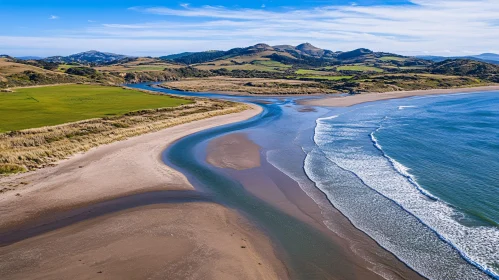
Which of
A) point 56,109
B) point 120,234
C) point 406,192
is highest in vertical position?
point 56,109

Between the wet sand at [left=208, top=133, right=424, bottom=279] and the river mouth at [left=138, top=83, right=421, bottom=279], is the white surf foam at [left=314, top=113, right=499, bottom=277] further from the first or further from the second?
the wet sand at [left=208, top=133, right=424, bottom=279]

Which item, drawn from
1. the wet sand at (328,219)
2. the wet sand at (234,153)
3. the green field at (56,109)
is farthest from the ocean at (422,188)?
the green field at (56,109)

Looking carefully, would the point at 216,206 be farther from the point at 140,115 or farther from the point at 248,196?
the point at 140,115

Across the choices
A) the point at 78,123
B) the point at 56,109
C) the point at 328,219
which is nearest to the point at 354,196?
the point at 328,219

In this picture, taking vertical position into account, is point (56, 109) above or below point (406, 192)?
above

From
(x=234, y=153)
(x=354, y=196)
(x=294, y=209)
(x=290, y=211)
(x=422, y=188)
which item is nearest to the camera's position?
(x=290, y=211)

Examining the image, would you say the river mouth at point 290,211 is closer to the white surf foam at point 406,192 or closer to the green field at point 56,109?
the white surf foam at point 406,192

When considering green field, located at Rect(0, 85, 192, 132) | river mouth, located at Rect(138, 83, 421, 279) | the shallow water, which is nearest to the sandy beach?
river mouth, located at Rect(138, 83, 421, 279)

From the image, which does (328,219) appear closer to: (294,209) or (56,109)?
(294,209)
